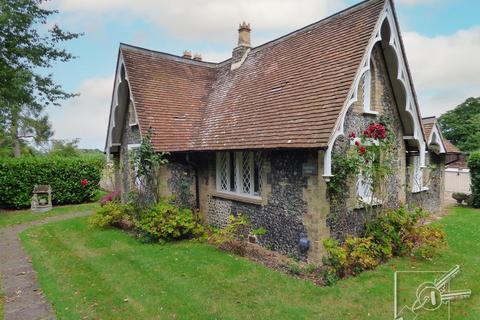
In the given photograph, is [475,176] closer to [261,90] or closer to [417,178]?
[417,178]

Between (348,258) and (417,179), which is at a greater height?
(417,179)

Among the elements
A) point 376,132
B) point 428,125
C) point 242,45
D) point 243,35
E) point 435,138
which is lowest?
point 376,132

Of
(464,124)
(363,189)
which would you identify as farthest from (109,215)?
(464,124)

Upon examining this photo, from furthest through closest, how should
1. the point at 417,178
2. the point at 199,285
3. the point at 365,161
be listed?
1. the point at 417,178
2. the point at 365,161
3. the point at 199,285

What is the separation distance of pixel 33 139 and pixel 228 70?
107 ft

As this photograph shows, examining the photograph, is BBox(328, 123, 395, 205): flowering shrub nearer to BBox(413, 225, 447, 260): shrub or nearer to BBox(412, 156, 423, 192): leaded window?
BBox(413, 225, 447, 260): shrub

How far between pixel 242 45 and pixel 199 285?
11.9 meters

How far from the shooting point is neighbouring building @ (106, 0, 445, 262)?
27.6ft

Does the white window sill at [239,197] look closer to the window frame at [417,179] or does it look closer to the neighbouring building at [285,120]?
the neighbouring building at [285,120]

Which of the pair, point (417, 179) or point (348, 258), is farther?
point (417, 179)

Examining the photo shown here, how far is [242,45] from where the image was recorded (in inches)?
615

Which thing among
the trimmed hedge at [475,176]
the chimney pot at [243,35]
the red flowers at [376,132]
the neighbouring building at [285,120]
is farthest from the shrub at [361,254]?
the trimmed hedge at [475,176]

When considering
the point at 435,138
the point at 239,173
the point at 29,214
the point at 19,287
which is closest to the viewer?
the point at 19,287

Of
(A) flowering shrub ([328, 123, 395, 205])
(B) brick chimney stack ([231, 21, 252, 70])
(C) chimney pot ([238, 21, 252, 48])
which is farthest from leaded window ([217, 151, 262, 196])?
(C) chimney pot ([238, 21, 252, 48])
